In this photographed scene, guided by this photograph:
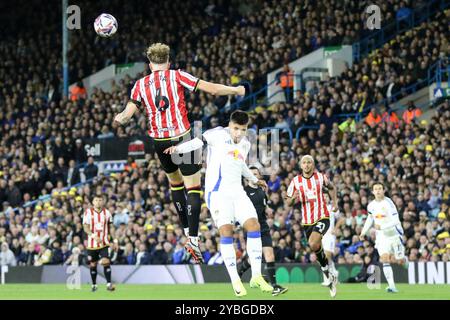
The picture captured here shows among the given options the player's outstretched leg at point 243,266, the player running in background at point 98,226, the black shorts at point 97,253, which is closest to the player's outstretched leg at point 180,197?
the player's outstretched leg at point 243,266

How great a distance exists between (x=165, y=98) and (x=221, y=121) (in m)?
17.8

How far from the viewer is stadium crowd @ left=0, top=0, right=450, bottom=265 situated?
Result: 25.9 m

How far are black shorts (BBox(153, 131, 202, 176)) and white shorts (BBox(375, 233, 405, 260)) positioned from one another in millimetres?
7027

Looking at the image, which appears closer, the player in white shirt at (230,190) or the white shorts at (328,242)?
the player in white shirt at (230,190)

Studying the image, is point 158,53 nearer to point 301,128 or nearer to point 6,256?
point 301,128

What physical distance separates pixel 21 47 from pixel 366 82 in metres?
16.7

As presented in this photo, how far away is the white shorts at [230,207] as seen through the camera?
15.4 metres

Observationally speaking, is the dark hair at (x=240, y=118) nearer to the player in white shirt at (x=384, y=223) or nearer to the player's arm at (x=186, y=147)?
the player's arm at (x=186, y=147)

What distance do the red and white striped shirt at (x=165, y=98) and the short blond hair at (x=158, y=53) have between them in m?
0.17

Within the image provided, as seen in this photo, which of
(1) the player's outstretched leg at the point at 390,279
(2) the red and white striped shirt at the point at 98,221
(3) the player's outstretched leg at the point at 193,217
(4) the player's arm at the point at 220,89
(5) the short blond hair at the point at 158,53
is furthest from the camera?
(2) the red and white striped shirt at the point at 98,221

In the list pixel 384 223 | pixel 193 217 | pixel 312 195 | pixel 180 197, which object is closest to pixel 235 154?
pixel 180 197

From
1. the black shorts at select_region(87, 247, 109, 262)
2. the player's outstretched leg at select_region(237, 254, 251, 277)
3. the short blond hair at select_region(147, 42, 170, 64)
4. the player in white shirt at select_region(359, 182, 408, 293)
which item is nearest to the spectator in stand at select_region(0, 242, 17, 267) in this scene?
the black shorts at select_region(87, 247, 109, 262)

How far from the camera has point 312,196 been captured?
19.1 meters

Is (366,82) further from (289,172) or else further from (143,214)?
(143,214)
